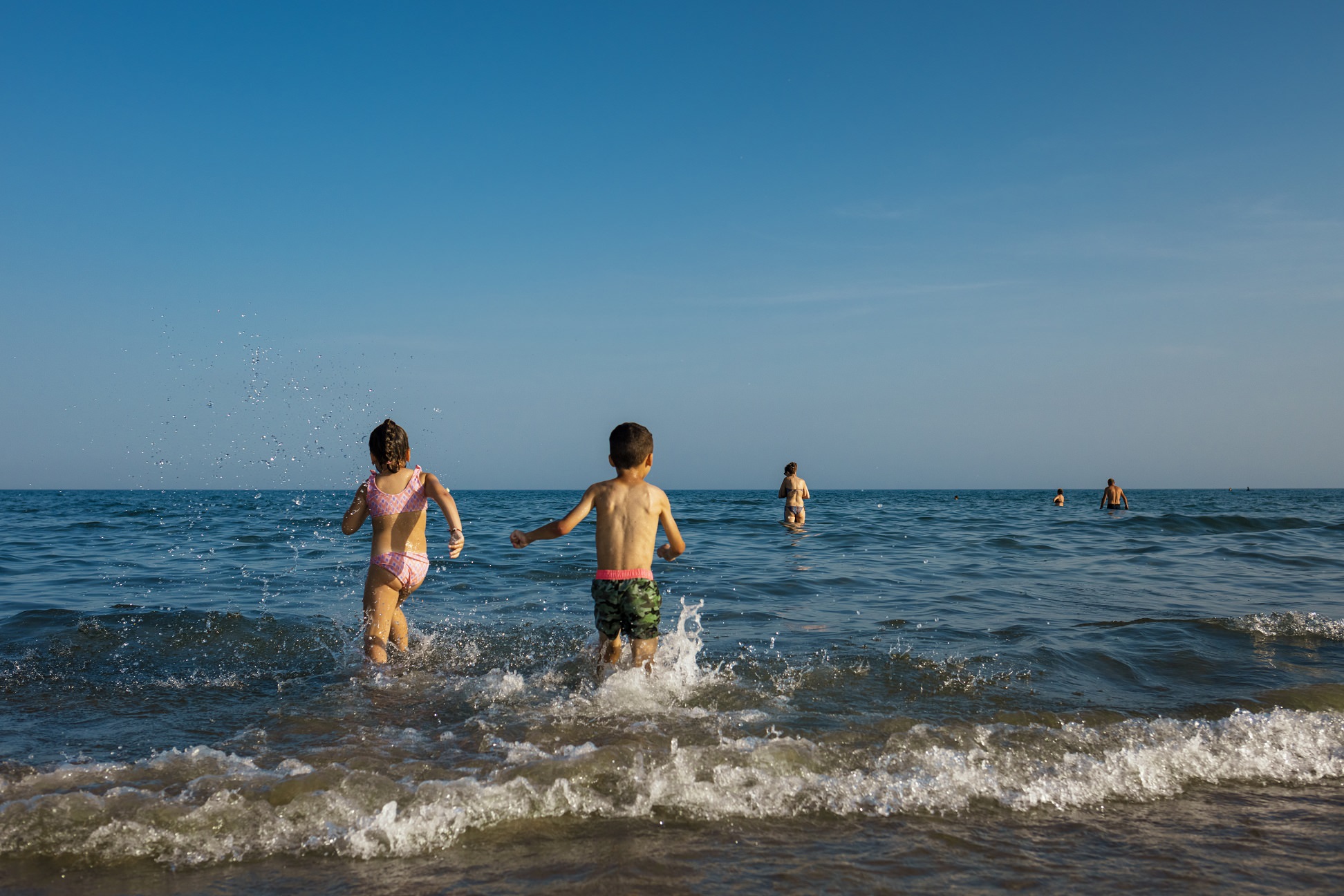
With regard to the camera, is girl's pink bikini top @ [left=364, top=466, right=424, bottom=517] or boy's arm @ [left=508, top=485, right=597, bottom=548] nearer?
boy's arm @ [left=508, top=485, right=597, bottom=548]

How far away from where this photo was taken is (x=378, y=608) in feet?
20.2

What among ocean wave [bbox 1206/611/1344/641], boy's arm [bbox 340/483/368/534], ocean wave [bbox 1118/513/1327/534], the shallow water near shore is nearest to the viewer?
the shallow water near shore

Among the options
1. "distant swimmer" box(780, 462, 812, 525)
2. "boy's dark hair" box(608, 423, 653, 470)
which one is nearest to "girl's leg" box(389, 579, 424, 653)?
"boy's dark hair" box(608, 423, 653, 470)

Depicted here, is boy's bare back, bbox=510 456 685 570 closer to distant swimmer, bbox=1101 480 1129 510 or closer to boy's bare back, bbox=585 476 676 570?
boy's bare back, bbox=585 476 676 570

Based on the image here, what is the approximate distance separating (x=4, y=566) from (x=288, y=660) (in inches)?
349

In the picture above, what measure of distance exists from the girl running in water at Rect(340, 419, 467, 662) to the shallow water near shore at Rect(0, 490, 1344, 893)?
0.47 meters

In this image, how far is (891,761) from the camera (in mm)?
4195

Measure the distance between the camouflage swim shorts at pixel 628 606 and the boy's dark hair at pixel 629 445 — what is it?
799 millimetres

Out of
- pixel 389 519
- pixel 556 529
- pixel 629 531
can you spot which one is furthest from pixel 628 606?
pixel 389 519

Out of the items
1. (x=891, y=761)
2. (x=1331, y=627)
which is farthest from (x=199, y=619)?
(x=1331, y=627)

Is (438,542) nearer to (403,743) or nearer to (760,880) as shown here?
(403,743)

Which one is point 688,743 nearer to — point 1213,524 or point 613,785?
point 613,785

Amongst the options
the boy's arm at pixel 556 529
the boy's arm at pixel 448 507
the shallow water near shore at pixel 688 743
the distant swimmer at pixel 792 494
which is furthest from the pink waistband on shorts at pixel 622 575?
the distant swimmer at pixel 792 494

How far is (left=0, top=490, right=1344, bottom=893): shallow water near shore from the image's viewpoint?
320cm
